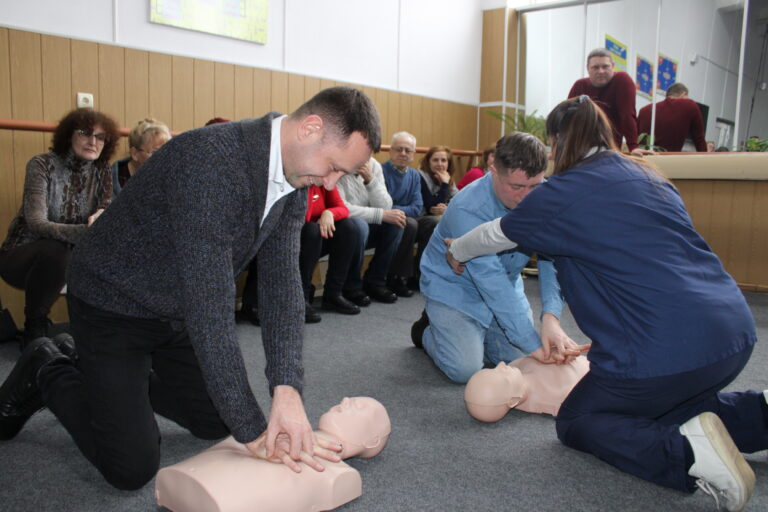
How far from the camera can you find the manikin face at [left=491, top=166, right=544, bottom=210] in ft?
6.22

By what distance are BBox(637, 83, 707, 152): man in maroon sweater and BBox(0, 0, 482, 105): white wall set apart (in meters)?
1.63

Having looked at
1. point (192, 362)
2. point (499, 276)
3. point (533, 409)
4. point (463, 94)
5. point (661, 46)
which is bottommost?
point (533, 409)

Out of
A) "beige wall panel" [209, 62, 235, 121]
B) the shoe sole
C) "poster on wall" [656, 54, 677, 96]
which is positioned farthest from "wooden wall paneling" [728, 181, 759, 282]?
"poster on wall" [656, 54, 677, 96]

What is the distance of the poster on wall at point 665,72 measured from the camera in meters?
6.65

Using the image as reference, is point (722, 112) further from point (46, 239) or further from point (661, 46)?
point (46, 239)

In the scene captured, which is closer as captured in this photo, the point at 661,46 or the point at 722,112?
the point at 661,46

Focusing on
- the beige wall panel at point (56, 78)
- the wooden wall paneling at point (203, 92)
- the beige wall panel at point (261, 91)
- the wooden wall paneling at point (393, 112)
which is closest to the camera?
the beige wall panel at point (56, 78)

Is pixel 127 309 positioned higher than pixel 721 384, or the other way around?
pixel 127 309

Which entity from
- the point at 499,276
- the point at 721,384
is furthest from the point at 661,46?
the point at 721,384

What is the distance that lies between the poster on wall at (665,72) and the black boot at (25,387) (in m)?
6.70

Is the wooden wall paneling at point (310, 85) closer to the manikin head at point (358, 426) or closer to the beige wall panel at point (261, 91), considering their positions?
the beige wall panel at point (261, 91)

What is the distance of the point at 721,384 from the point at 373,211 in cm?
231

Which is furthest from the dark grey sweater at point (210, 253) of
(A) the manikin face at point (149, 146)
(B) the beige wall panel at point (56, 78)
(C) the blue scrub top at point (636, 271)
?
(B) the beige wall panel at point (56, 78)

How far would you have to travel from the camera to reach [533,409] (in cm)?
182
